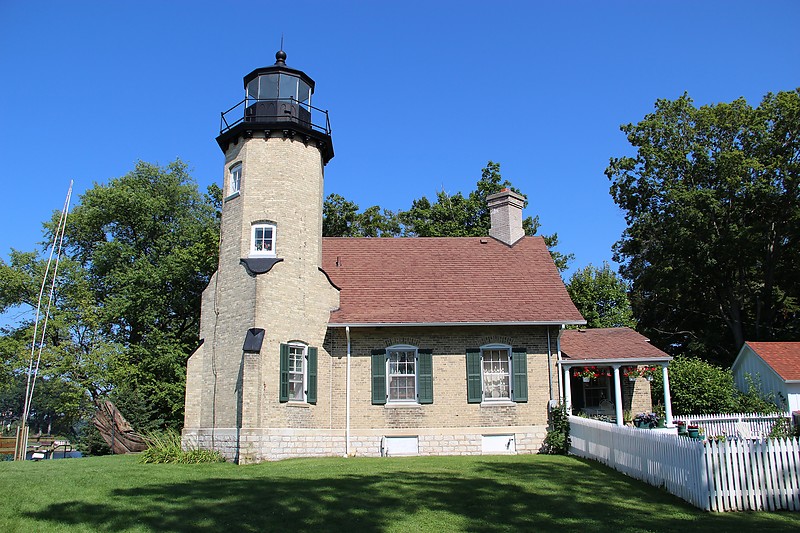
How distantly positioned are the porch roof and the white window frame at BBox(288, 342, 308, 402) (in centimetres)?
722

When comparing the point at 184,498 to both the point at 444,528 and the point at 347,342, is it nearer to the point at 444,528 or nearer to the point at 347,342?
the point at 444,528

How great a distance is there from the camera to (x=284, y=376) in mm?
17172

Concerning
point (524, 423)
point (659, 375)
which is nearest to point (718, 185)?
point (659, 375)

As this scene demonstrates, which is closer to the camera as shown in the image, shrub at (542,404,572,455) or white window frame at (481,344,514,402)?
shrub at (542,404,572,455)

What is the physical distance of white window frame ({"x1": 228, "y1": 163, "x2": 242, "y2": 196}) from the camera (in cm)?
1941

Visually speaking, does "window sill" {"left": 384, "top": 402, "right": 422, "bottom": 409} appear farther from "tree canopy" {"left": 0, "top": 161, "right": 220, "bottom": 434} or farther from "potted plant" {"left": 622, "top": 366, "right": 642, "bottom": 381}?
"tree canopy" {"left": 0, "top": 161, "right": 220, "bottom": 434}

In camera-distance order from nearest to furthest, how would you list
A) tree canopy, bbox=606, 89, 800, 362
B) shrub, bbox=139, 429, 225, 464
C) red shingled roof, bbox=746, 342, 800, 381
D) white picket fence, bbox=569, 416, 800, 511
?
white picket fence, bbox=569, 416, 800, 511 → shrub, bbox=139, 429, 225, 464 → red shingled roof, bbox=746, 342, 800, 381 → tree canopy, bbox=606, 89, 800, 362

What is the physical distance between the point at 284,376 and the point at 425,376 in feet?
12.7

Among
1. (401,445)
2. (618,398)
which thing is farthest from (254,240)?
(618,398)

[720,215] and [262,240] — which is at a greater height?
[720,215]

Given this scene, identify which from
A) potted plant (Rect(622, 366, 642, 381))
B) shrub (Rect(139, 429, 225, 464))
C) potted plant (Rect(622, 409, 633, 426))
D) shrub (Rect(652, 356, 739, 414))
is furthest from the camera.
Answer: shrub (Rect(652, 356, 739, 414))

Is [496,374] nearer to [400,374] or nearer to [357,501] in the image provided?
[400,374]

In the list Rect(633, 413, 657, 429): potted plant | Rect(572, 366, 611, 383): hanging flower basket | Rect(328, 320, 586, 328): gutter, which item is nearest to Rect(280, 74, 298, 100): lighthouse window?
Rect(328, 320, 586, 328): gutter

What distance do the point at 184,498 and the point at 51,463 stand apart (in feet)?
26.4
